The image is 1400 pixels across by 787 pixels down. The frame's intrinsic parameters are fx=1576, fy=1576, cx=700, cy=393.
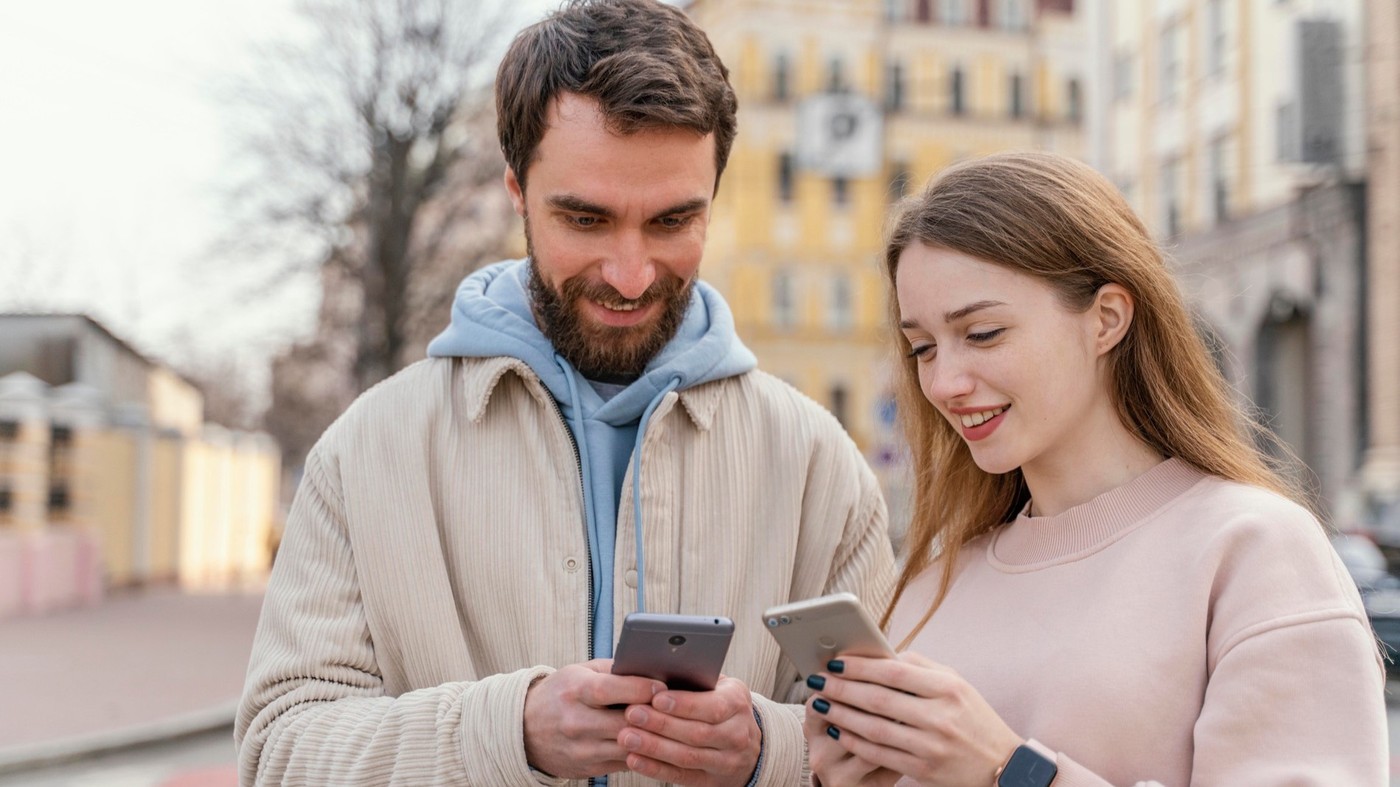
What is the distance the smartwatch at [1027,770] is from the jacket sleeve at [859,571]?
600mm

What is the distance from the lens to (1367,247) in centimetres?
2523

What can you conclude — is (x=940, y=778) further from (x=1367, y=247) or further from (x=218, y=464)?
(x=218, y=464)

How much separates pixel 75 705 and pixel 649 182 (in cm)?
1207

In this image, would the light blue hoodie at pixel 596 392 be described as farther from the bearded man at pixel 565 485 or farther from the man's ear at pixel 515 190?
the man's ear at pixel 515 190

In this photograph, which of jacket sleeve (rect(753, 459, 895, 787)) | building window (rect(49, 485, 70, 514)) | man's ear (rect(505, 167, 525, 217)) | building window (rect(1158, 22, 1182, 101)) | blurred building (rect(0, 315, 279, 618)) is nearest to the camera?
jacket sleeve (rect(753, 459, 895, 787))

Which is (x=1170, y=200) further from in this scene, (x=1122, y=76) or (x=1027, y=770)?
(x=1027, y=770)

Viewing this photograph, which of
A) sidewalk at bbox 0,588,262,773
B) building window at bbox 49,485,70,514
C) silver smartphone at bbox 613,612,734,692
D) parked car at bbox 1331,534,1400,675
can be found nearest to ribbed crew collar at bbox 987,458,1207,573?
silver smartphone at bbox 613,612,734,692

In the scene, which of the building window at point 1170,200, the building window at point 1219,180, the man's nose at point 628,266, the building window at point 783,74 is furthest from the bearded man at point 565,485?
the building window at point 783,74

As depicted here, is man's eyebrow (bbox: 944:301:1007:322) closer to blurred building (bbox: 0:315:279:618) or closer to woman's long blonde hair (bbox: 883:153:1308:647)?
woman's long blonde hair (bbox: 883:153:1308:647)

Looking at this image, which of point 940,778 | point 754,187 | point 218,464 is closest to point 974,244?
point 940,778

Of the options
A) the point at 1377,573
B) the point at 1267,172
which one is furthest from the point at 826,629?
the point at 1267,172

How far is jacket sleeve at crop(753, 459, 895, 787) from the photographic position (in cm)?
277

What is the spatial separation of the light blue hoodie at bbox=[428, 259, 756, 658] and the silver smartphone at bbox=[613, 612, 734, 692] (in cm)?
44

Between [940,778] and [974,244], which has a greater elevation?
[974,244]
